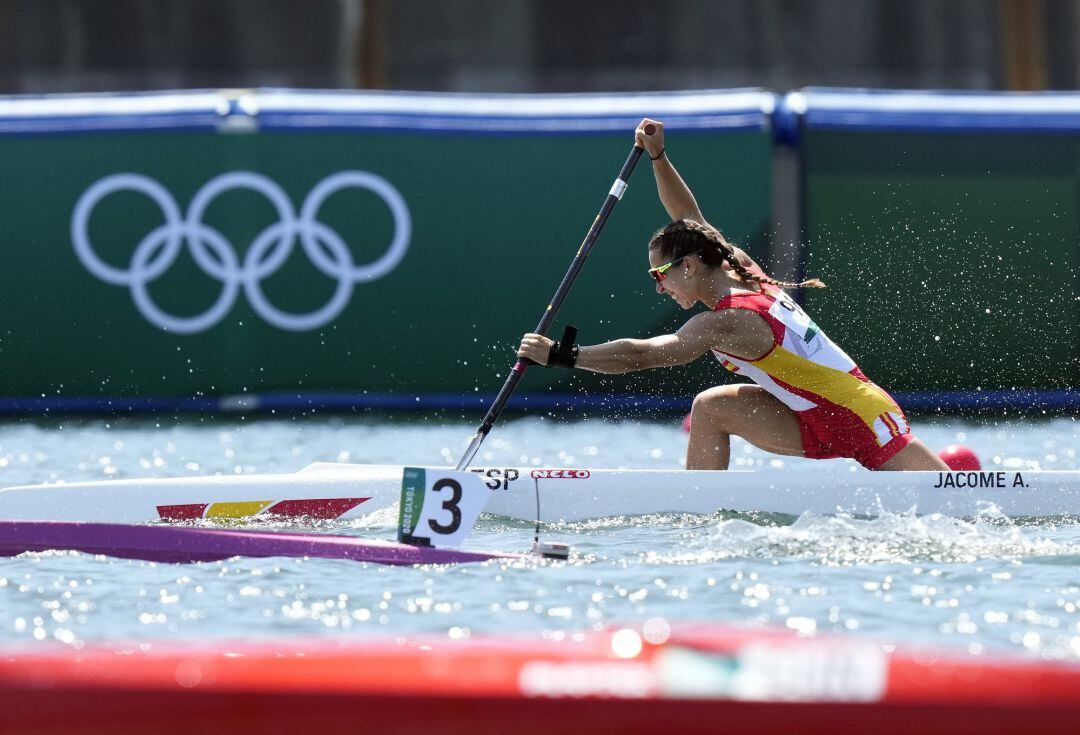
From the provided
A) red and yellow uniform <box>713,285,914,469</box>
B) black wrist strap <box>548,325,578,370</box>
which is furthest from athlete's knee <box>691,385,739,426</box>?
black wrist strap <box>548,325,578,370</box>

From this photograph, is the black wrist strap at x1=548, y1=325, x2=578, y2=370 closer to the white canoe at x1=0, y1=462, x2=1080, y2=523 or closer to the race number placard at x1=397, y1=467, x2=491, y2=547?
the white canoe at x1=0, y1=462, x2=1080, y2=523

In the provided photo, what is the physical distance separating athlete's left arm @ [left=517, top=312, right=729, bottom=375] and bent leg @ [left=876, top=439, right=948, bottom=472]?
911mm

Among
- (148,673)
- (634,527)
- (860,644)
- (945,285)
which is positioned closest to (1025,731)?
(860,644)

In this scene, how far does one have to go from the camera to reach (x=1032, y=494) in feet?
22.1

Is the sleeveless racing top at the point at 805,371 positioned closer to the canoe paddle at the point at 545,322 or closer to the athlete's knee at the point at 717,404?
the athlete's knee at the point at 717,404

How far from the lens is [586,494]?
682 cm

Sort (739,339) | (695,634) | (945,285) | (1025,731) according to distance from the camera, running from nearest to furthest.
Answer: (1025,731), (695,634), (739,339), (945,285)

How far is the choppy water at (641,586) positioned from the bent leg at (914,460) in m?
0.25

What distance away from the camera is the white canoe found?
6672 mm

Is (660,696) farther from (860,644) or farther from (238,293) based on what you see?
(238,293)

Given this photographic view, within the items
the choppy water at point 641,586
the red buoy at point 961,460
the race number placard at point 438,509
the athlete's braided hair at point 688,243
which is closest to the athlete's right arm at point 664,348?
the athlete's braided hair at point 688,243

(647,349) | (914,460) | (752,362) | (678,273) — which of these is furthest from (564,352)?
(914,460)

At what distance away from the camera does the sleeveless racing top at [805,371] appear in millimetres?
6668

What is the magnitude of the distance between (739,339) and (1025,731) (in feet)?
13.7
